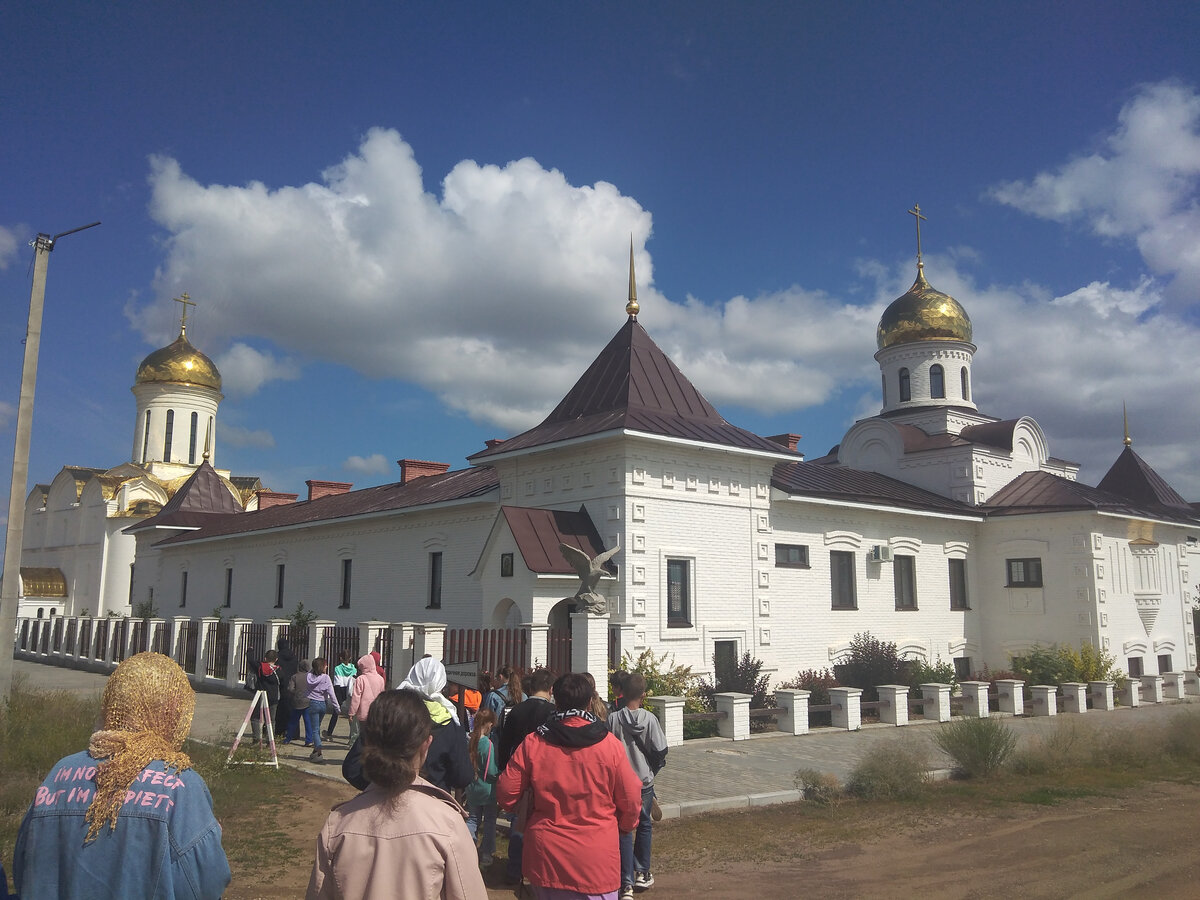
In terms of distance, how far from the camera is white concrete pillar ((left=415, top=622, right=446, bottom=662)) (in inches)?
570

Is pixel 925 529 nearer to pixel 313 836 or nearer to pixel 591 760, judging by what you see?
pixel 313 836

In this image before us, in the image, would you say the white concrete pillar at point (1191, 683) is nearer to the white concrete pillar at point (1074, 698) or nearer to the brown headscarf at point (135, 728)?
the white concrete pillar at point (1074, 698)

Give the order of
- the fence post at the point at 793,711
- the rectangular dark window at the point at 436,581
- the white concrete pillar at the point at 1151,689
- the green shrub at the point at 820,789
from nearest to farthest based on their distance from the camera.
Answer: the green shrub at the point at 820,789 < the fence post at the point at 793,711 < the rectangular dark window at the point at 436,581 < the white concrete pillar at the point at 1151,689

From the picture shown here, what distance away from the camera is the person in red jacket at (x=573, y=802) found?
4191mm

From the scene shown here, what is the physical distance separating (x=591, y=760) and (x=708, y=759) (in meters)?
8.97

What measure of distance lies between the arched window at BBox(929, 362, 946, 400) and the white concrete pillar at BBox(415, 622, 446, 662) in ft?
68.9

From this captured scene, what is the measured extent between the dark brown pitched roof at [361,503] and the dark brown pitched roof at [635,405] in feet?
7.19

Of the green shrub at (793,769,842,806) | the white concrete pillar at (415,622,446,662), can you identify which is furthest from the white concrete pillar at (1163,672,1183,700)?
the white concrete pillar at (415,622,446,662)

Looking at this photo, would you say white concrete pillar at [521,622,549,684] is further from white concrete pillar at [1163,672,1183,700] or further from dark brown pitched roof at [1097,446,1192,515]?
dark brown pitched roof at [1097,446,1192,515]

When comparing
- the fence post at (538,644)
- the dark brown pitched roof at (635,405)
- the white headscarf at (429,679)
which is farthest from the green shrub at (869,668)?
the white headscarf at (429,679)

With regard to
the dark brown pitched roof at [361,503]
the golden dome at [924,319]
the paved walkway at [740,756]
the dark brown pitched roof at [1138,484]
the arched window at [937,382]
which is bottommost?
the paved walkway at [740,756]

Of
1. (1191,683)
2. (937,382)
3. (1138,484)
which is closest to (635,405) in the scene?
(937,382)

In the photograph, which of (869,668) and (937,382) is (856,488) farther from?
(937,382)

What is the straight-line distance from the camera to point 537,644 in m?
14.2
